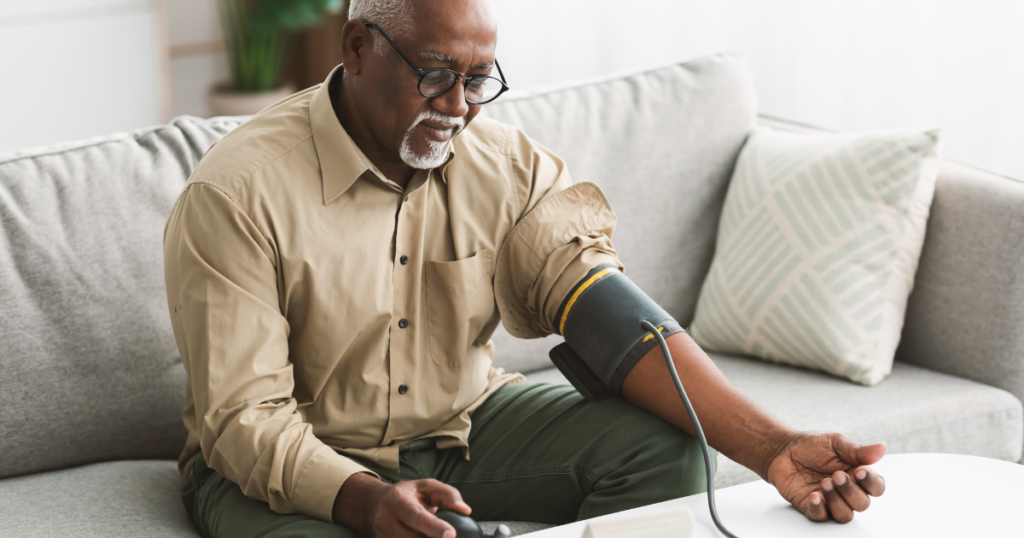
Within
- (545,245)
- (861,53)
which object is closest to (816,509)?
(545,245)

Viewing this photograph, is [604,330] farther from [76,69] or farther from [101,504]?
[76,69]

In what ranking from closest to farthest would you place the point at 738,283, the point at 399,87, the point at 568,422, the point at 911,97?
the point at 399,87 → the point at 568,422 → the point at 738,283 → the point at 911,97

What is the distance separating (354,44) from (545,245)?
1.28ft

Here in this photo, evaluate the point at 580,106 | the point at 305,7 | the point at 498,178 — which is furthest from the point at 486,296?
the point at 305,7

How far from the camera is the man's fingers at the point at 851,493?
94cm

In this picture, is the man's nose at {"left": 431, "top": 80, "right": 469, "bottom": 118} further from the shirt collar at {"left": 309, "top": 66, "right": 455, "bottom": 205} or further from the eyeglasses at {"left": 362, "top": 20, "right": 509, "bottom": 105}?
the shirt collar at {"left": 309, "top": 66, "right": 455, "bottom": 205}

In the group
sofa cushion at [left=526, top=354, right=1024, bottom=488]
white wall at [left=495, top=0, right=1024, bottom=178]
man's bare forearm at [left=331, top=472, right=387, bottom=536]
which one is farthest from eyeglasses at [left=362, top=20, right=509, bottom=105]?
white wall at [left=495, top=0, right=1024, bottom=178]

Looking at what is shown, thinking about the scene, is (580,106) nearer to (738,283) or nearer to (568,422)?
(738,283)

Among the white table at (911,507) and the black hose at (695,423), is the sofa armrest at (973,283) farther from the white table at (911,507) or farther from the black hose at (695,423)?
the black hose at (695,423)

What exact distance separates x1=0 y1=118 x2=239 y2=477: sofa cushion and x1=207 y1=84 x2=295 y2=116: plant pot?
7.76 feet

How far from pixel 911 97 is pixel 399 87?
4.98 feet

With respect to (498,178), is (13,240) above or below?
below

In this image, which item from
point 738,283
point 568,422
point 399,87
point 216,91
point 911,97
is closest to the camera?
point 399,87

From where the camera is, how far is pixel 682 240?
189 cm
